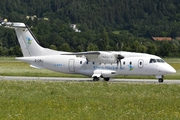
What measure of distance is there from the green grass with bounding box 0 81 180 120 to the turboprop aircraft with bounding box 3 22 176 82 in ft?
17.1

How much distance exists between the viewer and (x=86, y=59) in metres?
39.7

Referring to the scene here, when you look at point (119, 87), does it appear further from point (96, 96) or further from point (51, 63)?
point (51, 63)

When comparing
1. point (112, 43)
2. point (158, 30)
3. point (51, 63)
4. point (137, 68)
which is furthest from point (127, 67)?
point (158, 30)

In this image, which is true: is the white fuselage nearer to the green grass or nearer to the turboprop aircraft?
the turboprop aircraft

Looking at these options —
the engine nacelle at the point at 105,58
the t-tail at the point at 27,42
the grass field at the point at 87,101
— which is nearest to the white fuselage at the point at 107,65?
the engine nacelle at the point at 105,58

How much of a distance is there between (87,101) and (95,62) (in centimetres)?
1437

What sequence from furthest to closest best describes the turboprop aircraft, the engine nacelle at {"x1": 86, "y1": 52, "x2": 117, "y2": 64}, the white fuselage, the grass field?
1. the engine nacelle at {"x1": 86, "y1": 52, "x2": 117, "y2": 64}
2. the turboprop aircraft
3. the white fuselage
4. the grass field

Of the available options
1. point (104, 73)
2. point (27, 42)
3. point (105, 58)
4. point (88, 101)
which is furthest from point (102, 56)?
point (88, 101)

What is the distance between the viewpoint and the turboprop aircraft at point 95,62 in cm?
3803

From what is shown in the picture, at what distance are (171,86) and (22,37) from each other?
47.1ft

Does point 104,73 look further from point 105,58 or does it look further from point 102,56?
point 102,56

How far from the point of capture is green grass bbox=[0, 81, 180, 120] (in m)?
20.8

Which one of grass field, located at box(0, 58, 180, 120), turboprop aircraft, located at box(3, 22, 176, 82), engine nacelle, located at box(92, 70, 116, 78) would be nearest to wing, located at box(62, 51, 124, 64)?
turboprop aircraft, located at box(3, 22, 176, 82)

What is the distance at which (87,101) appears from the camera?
993 inches
